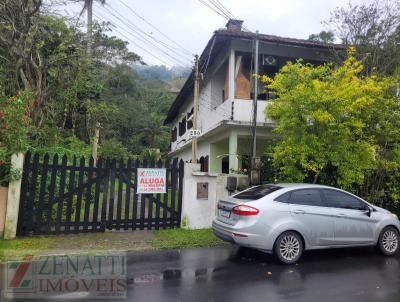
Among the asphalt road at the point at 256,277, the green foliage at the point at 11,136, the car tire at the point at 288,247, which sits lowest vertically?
the asphalt road at the point at 256,277

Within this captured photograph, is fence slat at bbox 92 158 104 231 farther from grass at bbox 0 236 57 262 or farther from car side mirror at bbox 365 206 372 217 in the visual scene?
car side mirror at bbox 365 206 372 217

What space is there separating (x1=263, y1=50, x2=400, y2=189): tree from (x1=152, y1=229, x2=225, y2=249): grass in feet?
9.05

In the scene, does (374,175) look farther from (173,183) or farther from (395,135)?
(173,183)

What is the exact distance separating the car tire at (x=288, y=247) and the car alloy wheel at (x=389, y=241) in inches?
82.0

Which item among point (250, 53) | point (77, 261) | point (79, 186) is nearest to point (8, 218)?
point (79, 186)

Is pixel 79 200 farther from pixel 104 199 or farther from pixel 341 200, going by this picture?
pixel 341 200

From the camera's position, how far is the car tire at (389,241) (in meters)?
6.98

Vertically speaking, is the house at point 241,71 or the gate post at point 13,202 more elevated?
the house at point 241,71

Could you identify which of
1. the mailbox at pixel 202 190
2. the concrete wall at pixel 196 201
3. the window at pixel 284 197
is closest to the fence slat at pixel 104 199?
the concrete wall at pixel 196 201

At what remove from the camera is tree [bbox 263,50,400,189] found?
8352 mm

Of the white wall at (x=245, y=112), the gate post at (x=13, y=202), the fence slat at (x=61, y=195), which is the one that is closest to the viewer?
the gate post at (x=13, y=202)

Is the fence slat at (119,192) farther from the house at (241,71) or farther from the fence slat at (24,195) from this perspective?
the house at (241,71)

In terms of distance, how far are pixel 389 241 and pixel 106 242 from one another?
6297 mm

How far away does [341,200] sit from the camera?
272 inches
